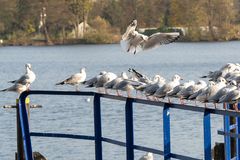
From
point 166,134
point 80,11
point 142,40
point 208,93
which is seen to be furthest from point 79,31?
point 166,134

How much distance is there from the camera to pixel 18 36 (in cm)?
10169

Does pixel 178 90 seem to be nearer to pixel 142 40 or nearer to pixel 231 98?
pixel 231 98

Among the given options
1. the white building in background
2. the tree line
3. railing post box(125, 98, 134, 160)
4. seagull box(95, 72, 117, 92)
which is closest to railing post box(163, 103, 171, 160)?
railing post box(125, 98, 134, 160)

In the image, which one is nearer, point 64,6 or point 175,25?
point 175,25

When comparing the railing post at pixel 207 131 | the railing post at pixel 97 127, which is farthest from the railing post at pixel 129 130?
the railing post at pixel 207 131

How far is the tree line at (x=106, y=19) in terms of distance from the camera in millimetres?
96938

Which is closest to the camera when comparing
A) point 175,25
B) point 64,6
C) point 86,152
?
point 86,152

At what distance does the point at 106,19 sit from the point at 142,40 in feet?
290

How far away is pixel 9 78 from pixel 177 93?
3437 centimetres

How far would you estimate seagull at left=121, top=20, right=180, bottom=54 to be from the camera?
49.0 ft

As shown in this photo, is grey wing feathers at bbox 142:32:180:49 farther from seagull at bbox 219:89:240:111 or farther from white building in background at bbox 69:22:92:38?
white building in background at bbox 69:22:92:38

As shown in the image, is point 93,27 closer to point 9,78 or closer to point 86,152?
point 9,78

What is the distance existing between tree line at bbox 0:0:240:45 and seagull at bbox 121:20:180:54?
247 feet

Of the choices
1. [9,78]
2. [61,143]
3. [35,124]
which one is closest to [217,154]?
[61,143]
